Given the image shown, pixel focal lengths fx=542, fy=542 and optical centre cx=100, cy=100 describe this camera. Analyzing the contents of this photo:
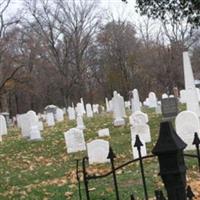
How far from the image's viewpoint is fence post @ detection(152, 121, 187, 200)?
3668mm

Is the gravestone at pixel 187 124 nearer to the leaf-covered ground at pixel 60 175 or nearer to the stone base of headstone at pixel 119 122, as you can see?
the leaf-covered ground at pixel 60 175

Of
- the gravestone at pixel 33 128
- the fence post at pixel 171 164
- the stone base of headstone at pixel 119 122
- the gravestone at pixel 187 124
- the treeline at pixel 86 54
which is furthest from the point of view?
the treeline at pixel 86 54

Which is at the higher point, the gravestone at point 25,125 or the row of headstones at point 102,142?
the gravestone at point 25,125

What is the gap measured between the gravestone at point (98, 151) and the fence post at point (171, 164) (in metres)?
9.83

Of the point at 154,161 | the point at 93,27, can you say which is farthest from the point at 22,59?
the point at 154,161

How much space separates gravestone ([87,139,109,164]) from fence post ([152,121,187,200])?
32.3ft

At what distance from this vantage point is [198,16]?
57.7 ft

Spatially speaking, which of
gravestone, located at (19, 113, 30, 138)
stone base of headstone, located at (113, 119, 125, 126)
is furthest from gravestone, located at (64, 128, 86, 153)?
gravestone, located at (19, 113, 30, 138)

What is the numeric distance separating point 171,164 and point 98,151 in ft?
32.7

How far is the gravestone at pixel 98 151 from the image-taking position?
1355cm

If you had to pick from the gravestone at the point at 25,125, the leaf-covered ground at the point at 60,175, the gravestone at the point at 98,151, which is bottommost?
the leaf-covered ground at the point at 60,175

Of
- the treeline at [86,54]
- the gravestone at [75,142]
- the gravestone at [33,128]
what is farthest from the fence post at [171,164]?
the treeline at [86,54]

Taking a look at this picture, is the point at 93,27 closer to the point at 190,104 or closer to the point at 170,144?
the point at 190,104

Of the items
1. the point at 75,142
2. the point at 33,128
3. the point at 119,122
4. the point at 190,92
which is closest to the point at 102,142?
the point at 75,142
